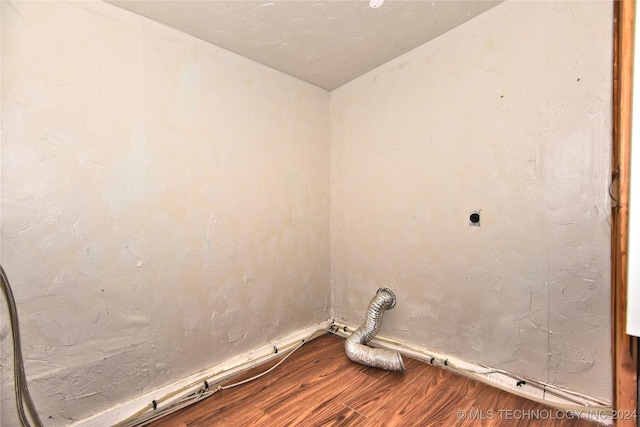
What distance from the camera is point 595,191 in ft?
3.96

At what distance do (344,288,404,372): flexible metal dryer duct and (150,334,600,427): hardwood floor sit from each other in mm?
54

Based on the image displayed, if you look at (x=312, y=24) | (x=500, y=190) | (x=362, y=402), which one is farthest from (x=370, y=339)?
(x=312, y=24)

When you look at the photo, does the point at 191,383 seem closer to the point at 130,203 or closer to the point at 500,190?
the point at 130,203

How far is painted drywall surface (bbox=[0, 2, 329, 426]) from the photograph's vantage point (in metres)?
1.13

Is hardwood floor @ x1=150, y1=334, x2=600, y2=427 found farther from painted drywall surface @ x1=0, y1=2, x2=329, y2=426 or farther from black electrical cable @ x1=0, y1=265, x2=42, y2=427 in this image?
black electrical cable @ x1=0, y1=265, x2=42, y2=427

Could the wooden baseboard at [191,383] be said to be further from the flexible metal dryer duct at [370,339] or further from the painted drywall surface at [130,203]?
the flexible metal dryer duct at [370,339]

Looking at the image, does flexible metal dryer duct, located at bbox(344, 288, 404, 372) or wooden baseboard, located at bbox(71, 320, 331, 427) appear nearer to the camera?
wooden baseboard, located at bbox(71, 320, 331, 427)

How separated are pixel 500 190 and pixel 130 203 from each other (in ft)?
6.10

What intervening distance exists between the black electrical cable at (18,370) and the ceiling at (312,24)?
1324mm

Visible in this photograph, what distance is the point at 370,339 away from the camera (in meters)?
1.86

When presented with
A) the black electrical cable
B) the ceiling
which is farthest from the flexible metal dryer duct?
the ceiling

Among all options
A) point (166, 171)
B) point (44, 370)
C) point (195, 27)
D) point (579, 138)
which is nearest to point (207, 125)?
point (166, 171)

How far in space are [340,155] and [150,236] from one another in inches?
56.4

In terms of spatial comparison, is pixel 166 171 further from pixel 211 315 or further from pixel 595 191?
pixel 595 191
